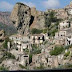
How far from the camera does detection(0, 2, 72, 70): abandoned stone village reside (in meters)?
33.0

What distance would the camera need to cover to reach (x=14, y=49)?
4012 cm

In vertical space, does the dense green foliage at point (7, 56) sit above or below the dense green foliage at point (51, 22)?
below

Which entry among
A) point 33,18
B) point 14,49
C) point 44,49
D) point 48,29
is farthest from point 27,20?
point 44,49

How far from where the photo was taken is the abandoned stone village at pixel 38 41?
3301cm

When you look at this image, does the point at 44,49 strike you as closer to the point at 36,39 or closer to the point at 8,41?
the point at 36,39

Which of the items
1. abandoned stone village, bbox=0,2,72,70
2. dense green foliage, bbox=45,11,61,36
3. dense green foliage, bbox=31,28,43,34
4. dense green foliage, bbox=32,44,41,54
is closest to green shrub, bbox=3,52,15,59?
abandoned stone village, bbox=0,2,72,70

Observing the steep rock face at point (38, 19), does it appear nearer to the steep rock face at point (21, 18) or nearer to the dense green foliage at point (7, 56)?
the steep rock face at point (21, 18)

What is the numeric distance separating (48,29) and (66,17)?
11.7ft

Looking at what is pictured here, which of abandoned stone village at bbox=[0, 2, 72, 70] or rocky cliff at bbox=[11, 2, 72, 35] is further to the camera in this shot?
rocky cliff at bbox=[11, 2, 72, 35]

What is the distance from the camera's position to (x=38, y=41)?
135 ft

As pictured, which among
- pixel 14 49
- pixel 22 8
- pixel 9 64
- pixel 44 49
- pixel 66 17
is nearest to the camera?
pixel 9 64

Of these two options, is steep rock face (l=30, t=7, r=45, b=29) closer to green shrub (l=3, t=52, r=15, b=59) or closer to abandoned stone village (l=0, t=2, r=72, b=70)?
abandoned stone village (l=0, t=2, r=72, b=70)

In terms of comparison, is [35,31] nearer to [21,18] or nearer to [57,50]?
[21,18]

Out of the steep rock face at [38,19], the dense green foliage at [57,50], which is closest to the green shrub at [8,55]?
the dense green foliage at [57,50]
